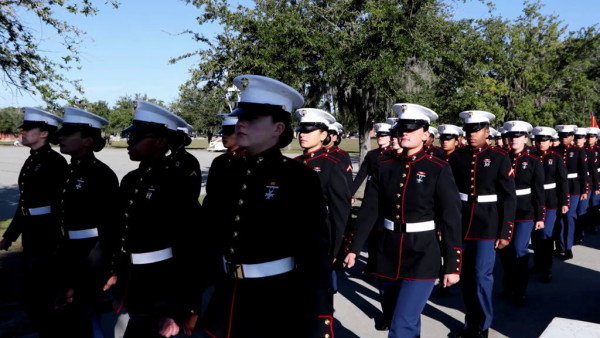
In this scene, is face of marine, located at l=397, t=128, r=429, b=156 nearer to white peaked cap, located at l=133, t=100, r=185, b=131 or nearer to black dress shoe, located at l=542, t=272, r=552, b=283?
white peaked cap, located at l=133, t=100, r=185, b=131

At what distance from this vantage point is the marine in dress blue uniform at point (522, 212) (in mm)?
5711

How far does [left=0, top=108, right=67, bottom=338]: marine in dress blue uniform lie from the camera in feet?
13.2

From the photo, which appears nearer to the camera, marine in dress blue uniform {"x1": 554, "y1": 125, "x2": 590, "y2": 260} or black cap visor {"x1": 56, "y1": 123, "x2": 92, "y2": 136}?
black cap visor {"x1": 56, "y1": 123, "x2": 92, "y2": 136}

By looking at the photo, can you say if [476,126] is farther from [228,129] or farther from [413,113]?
[228,129]

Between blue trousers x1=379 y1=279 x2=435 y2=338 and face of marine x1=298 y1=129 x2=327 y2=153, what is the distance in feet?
7.00

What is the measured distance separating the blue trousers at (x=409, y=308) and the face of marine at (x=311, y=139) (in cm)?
213

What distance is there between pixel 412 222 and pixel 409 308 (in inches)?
26.9

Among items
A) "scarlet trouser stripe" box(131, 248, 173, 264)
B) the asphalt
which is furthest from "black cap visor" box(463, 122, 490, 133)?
"scarlet trouser stripe" box(131, 248, 173, 264)

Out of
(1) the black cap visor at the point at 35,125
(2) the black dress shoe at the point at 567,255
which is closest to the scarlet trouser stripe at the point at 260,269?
(1) the black cap visor at the point at 35,125

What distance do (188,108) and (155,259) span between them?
58.2 m

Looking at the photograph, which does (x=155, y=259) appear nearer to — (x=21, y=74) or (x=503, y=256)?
(x=503, y=256)

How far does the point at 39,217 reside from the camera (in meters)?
4.35

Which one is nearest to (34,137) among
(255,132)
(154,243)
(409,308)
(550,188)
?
(154,243)

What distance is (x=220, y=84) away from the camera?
12297mm
